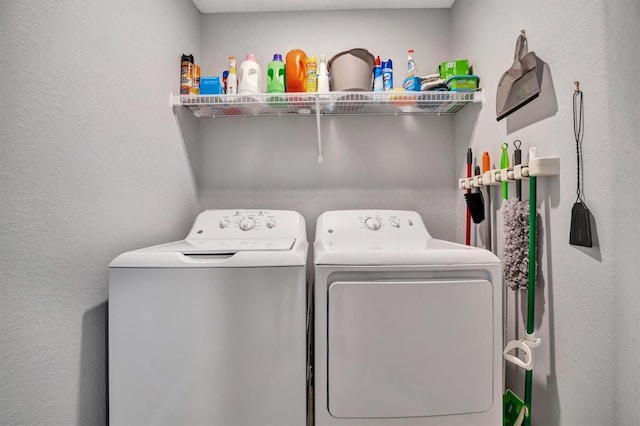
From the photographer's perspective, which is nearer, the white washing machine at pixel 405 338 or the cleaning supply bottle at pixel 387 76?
the white washing machine at pixel 405 338

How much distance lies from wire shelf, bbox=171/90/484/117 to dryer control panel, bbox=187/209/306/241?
2.09 ft

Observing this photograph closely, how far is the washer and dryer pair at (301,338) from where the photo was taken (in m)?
1.08

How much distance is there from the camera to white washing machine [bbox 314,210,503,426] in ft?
3.62

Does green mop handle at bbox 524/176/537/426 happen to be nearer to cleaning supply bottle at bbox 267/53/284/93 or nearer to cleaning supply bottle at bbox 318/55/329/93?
cleaning supply bottle at bbox 318/55/329/93

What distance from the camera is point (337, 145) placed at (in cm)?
A: 207

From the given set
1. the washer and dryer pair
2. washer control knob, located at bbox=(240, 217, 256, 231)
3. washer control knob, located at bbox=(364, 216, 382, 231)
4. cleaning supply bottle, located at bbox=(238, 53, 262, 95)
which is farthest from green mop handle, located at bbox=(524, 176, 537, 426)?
cleaning supply bottle, located at bbox=(238, 53, 262, 95)

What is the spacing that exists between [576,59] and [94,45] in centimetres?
169

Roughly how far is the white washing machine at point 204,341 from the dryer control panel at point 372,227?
63cm

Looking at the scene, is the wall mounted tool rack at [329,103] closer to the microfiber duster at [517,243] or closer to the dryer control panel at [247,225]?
the dryer control panel at [247,225]

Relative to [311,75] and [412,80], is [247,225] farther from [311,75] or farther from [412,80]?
[412,80]

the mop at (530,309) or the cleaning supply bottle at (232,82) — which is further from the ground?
the cleaning supply bottle at (232,82)

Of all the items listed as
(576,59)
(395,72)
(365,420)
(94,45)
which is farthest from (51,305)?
(395,72)

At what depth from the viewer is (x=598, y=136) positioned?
3.04 feet

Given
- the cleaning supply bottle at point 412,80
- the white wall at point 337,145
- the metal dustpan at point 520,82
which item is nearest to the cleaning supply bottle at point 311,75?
the white wall at point 337,145
